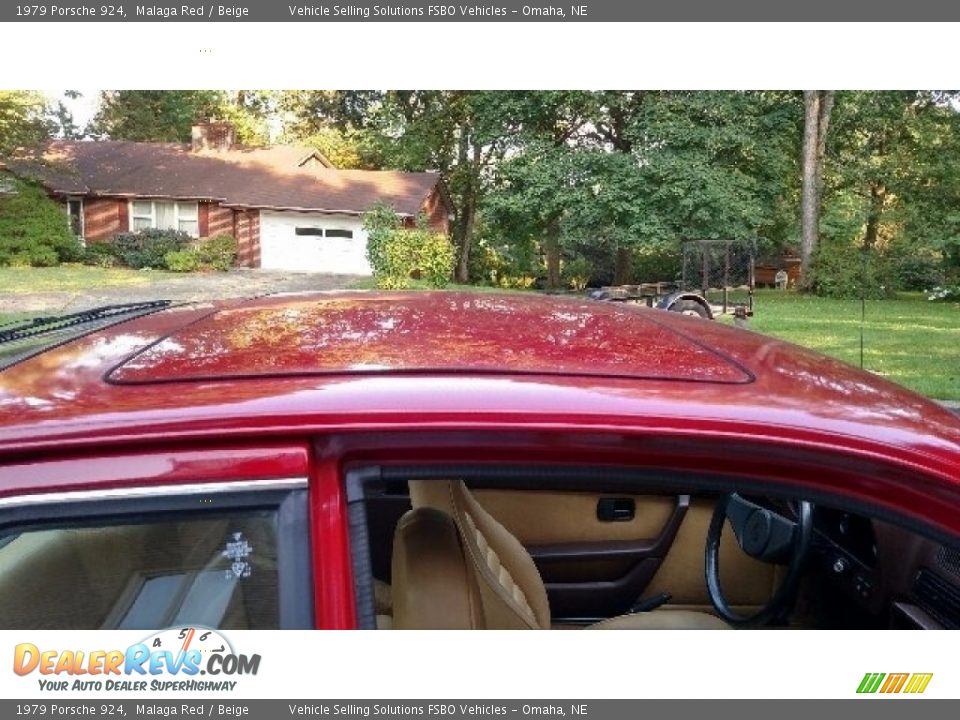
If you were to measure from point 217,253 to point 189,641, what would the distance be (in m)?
12.9

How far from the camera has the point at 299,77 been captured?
352 cm

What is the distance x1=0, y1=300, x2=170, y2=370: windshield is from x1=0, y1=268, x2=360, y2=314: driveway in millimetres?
4965

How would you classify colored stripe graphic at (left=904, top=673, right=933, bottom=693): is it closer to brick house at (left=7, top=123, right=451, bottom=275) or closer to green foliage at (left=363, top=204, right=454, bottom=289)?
green foliage at (left=363, top=204, right=454, bottom=289)

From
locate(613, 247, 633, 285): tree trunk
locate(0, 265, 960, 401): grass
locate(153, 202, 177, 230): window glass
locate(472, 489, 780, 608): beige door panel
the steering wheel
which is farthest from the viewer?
locate(153, 202, 177, 230): window glass

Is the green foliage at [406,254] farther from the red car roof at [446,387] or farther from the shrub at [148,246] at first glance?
the red car roof at [446,387]

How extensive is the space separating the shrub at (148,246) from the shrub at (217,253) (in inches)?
17.2

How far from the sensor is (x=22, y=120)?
7785 millimetres

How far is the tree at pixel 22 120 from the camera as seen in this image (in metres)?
7.15

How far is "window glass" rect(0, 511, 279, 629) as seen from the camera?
1.02 metres

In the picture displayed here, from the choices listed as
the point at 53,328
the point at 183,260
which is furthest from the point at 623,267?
the point at 53,328

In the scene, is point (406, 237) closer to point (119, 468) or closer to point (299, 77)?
point (299, 77)

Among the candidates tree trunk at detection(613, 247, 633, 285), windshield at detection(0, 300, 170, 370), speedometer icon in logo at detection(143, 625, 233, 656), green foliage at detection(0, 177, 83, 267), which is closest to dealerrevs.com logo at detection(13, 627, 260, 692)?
speedometer icon in logo at detection(143, 625, 233, 656)
